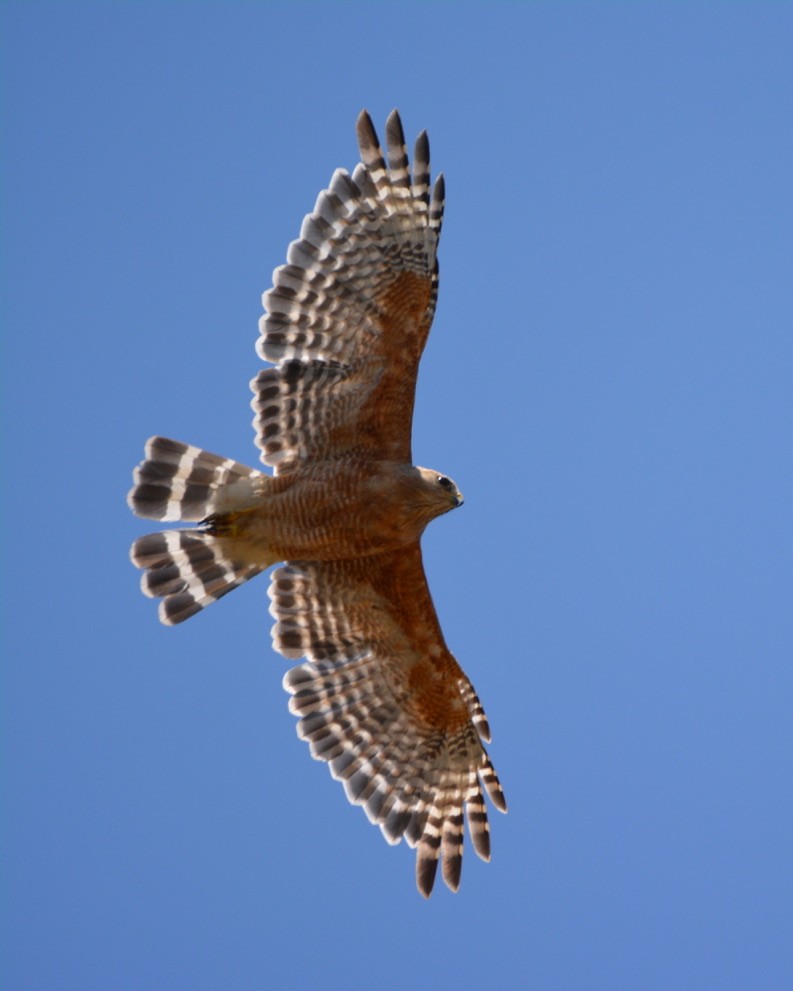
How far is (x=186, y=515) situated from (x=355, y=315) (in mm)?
1693

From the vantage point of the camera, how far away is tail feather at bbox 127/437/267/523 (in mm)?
10086

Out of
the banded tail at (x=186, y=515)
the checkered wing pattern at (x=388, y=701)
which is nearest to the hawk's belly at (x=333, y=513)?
the banded tail at (x=186, y=515)

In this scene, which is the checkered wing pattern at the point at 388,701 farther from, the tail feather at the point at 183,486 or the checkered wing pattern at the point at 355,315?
the checkered wing pattern at the point at 355,315

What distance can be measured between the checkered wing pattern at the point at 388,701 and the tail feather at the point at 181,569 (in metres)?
0.57

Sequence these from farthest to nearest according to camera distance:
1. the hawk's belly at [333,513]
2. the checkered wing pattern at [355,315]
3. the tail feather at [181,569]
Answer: the tail feather at [181,569]
the hawk's belly at [333,513]
the checkered wing pattern at [355,315]

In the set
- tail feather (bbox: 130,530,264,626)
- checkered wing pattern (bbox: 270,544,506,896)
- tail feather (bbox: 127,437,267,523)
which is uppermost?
tail feather (bbox: 127,437,267,523)

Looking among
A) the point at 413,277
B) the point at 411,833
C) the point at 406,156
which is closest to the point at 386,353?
the point at 413,277

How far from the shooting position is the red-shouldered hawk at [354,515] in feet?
32.3

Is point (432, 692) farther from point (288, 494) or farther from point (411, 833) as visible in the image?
point (288, 494)

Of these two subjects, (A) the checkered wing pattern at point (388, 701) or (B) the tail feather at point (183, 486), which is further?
(A) the checkered wing pattern at point (388, 701)

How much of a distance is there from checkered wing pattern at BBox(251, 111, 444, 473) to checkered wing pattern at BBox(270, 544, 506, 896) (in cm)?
98

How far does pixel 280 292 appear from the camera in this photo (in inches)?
392

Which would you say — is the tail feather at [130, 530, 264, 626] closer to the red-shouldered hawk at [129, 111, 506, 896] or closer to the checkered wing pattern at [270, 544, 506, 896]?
the red-shouldered hawk at [129, 111, 506, 896]

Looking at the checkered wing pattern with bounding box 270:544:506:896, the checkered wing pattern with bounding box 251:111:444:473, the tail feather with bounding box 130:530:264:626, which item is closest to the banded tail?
the tail feather with bounding box 130:530:264:626
